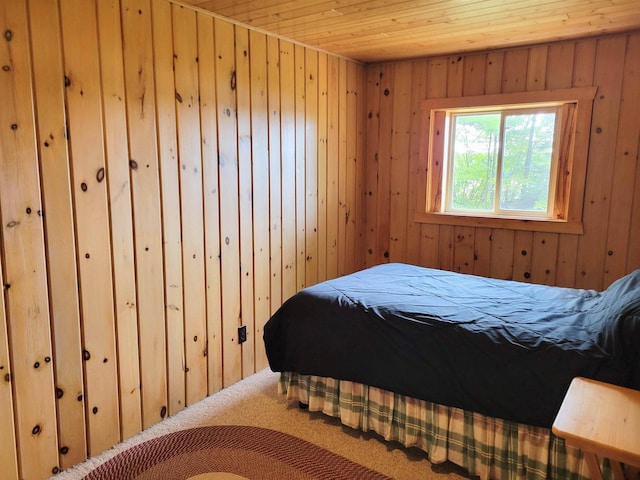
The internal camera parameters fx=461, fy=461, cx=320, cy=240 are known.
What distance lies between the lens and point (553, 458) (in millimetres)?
1836

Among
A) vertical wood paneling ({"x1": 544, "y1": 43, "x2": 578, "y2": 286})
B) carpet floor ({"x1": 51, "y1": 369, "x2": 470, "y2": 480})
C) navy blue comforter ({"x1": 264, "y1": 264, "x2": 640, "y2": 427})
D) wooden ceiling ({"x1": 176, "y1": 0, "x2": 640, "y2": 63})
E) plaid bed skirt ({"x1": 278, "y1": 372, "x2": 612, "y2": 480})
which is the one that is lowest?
carpet floor ({"x1": 51, "y1": 369, "x2": 470, "y2": 480})

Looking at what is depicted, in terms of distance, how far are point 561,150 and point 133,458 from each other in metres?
3.19

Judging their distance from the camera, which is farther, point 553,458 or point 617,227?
point 617,227

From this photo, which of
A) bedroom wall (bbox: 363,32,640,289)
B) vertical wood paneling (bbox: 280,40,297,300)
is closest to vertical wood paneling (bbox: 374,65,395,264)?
bedroom wall (bbox: 363,32,640,289)

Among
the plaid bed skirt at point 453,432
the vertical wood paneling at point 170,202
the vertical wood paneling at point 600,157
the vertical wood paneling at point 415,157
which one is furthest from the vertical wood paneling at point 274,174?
the vertical wood paneling at point 600,157

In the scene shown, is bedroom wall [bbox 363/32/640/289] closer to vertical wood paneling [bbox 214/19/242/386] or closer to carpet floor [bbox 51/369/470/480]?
vertical wood paneling [bbox 214/19/242/386]

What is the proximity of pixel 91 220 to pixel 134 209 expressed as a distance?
0.23 m

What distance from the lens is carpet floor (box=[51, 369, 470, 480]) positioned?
2.11m

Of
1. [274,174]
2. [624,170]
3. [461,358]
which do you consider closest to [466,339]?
[461,358]

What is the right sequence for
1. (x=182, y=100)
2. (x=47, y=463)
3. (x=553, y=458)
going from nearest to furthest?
(x=553, y=458) < (x=47, y=463) < (x=182, y=100)

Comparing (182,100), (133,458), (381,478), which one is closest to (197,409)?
(133,458)

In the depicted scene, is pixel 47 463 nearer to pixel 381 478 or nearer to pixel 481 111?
pixel 381 478

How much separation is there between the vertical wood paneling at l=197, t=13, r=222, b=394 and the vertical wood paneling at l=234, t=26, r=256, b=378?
191 millimetres

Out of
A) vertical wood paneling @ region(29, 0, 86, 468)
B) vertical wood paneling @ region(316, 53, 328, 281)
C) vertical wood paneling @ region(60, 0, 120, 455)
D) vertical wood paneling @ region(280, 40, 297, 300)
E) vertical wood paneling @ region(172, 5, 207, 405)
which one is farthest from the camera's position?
vertical wood paneling @ region(316, 53, 328, 281)
